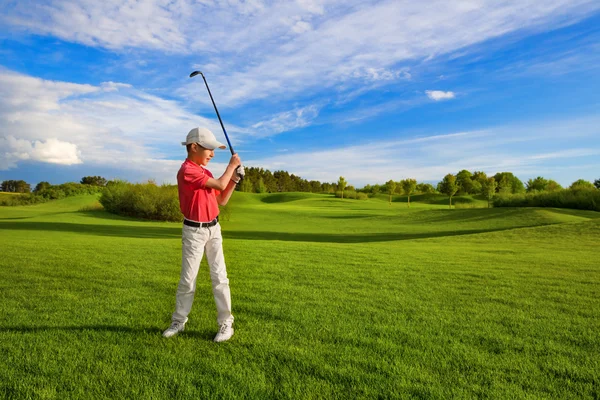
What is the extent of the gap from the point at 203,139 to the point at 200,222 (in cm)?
99

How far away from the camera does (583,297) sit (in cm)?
768

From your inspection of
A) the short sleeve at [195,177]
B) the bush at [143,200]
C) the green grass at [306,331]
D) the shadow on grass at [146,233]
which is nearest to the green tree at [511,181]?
the shadow on grass at [146,233]

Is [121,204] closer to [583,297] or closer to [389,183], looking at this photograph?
[583,297]

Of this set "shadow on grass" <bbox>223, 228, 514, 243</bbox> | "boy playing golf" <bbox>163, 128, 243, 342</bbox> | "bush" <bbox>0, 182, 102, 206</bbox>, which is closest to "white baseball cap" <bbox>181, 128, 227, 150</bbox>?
"boy playing golf" <bbox>163, 128, 243, 342</bbox>

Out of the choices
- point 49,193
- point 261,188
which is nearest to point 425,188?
point 261,188

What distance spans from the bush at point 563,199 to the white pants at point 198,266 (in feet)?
129

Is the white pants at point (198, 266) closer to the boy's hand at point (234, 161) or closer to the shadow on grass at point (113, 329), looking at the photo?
the shadow on grass at point (113, 329)

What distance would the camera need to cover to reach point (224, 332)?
508 centimetres

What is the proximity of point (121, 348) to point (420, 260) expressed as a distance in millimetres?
9143

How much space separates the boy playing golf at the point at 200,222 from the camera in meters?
5.01

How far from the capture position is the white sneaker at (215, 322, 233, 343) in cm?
500

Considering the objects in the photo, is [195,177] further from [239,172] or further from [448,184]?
[448,184]

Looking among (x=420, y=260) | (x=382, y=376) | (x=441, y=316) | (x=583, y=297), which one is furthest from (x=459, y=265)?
(x=382, y=376)

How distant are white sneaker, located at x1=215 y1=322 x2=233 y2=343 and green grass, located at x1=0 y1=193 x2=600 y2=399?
0.09 m
